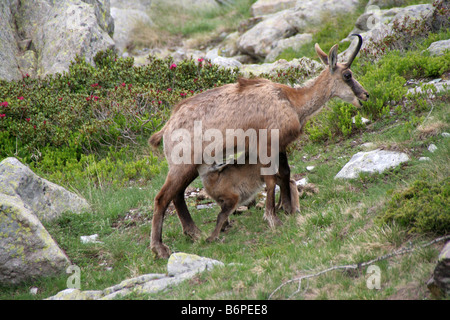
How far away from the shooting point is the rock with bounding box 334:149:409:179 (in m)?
7.66

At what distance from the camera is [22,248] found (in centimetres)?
629

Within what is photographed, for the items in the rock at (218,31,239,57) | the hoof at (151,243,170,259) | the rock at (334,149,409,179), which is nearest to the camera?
the hoof at (151,243,170,259)

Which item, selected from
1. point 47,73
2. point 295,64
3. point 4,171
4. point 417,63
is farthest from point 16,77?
point 417,63

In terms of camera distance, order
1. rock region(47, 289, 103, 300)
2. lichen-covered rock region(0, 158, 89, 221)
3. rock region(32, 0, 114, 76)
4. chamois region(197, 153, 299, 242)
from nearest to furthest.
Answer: rock region(47, 289, 103, 300) < chamois region(197, 153, 299, 242) < lichen-covered rock region(0, 158, 89, 221) < rock region(32, 0, 114, 76)

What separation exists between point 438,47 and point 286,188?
20.4 feet

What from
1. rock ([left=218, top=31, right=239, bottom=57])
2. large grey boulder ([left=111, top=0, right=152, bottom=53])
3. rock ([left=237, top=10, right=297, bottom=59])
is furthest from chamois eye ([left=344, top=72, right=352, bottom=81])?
large grey boulder ([left=111, top=0, right=152, bottom=53])

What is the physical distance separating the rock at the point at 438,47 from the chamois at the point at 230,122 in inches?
182

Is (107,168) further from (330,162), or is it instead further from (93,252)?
(330,162)

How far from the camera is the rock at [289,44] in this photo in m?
16.8

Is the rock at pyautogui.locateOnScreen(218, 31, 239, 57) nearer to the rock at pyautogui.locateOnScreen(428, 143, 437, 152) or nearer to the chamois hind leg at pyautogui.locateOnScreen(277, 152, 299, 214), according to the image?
the rock at pyautogui.locateOnScreen(428, 143, 437, 152)

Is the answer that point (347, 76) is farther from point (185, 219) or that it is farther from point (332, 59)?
point (185, 219)

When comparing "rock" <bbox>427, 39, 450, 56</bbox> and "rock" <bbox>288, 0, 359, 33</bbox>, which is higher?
"rock" <bbox>427, 39, 450, 56</bbox>

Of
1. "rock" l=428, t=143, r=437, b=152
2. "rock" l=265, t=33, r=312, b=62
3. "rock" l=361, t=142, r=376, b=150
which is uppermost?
"rock" l=428, t=143, r=437, b=152
